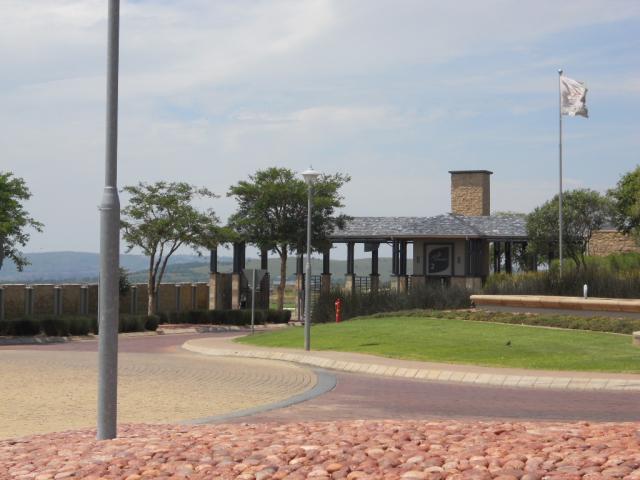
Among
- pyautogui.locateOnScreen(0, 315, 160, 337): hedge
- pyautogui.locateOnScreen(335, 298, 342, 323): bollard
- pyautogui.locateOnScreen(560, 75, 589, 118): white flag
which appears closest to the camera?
pyautogui.locateOnScreen(335, 298, 342, 323): bollard

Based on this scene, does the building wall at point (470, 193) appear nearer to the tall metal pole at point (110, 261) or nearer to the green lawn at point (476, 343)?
the green lawn at point (476, 343)

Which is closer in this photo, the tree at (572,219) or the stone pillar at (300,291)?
the tree at (572,219)

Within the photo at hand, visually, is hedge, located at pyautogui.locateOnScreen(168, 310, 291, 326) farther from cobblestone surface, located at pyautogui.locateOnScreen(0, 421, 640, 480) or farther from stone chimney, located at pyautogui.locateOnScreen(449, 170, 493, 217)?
cobblestone surface, located at pyautogui.locateOnScreen(0, 421, 640, 480)

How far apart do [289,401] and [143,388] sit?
3.46 metres

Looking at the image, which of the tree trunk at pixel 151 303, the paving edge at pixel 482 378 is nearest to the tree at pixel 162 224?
the tree trunk at pixel 151 303

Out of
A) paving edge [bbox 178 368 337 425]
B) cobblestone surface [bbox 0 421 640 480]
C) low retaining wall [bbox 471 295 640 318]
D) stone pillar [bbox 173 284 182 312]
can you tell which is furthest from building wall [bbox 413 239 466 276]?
cobblestone surface [bbox 0 421 640 480]

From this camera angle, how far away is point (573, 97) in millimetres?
43594

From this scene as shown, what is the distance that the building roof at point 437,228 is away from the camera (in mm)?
59344

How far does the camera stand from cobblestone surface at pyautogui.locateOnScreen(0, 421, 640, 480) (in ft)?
24.0

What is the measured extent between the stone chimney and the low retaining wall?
3326 centimetres

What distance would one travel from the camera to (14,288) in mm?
48375

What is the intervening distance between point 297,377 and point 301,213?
1764 inches

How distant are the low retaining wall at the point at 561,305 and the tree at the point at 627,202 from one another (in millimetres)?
27922

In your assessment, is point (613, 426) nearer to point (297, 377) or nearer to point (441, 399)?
point (441, 399)
